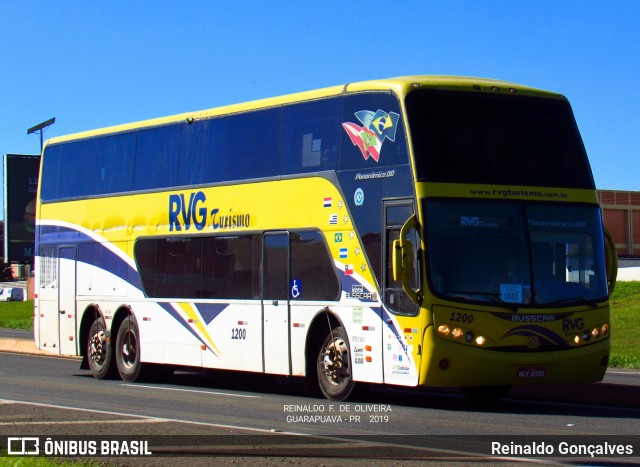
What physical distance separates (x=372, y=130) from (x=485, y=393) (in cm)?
406

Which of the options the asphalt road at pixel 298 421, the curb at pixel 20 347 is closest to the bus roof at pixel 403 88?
the asphalt road at pixel 298 421

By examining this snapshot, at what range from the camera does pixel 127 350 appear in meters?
22.2

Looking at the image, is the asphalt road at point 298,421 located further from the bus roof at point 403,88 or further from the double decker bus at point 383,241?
the bus roof at point 403,88

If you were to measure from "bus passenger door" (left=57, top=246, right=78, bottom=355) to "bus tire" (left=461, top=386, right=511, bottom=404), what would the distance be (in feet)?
32.0

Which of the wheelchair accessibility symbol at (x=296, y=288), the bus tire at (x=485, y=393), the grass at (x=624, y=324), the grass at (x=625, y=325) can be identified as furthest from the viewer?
the grass at (x=624, y=324)

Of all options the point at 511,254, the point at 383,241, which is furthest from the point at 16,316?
the point at 511,254

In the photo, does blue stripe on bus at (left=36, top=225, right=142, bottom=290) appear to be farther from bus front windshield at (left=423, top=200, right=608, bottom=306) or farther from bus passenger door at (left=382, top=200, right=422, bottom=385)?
bus front windshield at (left=423, top=200, right=608, bottom=306)

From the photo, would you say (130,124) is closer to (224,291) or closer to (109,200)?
(109,200)

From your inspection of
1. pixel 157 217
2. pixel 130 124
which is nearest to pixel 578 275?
pixel 157 217

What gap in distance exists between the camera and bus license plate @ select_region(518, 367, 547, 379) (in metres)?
15.2

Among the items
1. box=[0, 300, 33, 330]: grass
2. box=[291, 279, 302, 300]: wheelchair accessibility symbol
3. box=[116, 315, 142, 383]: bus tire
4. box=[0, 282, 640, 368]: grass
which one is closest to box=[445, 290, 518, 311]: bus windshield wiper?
box=[291, 279, 302, 300]: wheelchair accessibility symbol

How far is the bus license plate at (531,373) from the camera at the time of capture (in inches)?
599

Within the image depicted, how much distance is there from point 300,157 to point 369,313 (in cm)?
294

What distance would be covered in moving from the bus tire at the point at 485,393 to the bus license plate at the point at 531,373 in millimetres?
1242
